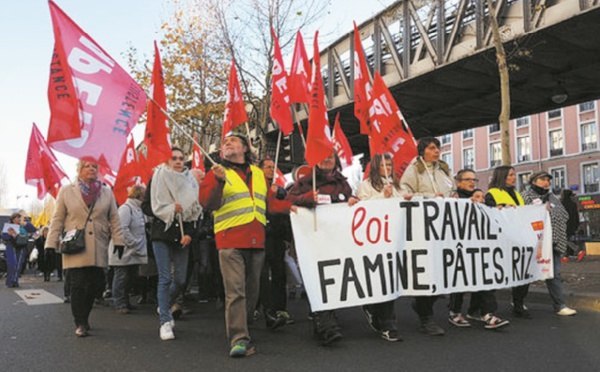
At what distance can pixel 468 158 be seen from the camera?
61.4 meters

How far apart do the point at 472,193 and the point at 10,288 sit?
34.7 feet

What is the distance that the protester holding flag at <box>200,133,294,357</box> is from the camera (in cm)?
468

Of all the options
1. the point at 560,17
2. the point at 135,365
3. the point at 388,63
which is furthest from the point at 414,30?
the point at 135,365

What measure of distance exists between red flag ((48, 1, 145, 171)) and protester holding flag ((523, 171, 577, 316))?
4.87 metres

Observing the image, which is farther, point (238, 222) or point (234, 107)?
point (234, 107)

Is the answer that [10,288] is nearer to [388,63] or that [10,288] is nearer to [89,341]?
[89,341]

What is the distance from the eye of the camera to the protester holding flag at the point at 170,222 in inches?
217

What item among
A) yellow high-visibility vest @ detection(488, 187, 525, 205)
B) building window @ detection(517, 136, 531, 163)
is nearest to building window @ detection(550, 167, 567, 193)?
building window @ detection(517, 136, 531, 163)

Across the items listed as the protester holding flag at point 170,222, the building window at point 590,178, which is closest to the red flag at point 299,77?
the protester holding flag at point 170,222

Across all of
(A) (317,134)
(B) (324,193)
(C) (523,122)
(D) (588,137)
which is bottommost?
(B) (324,193)

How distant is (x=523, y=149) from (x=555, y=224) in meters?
52.2

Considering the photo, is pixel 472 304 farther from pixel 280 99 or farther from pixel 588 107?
pixel 588 107

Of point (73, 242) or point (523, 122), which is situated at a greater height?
point (523, 122)

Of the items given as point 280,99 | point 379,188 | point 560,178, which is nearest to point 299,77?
point 280,99
